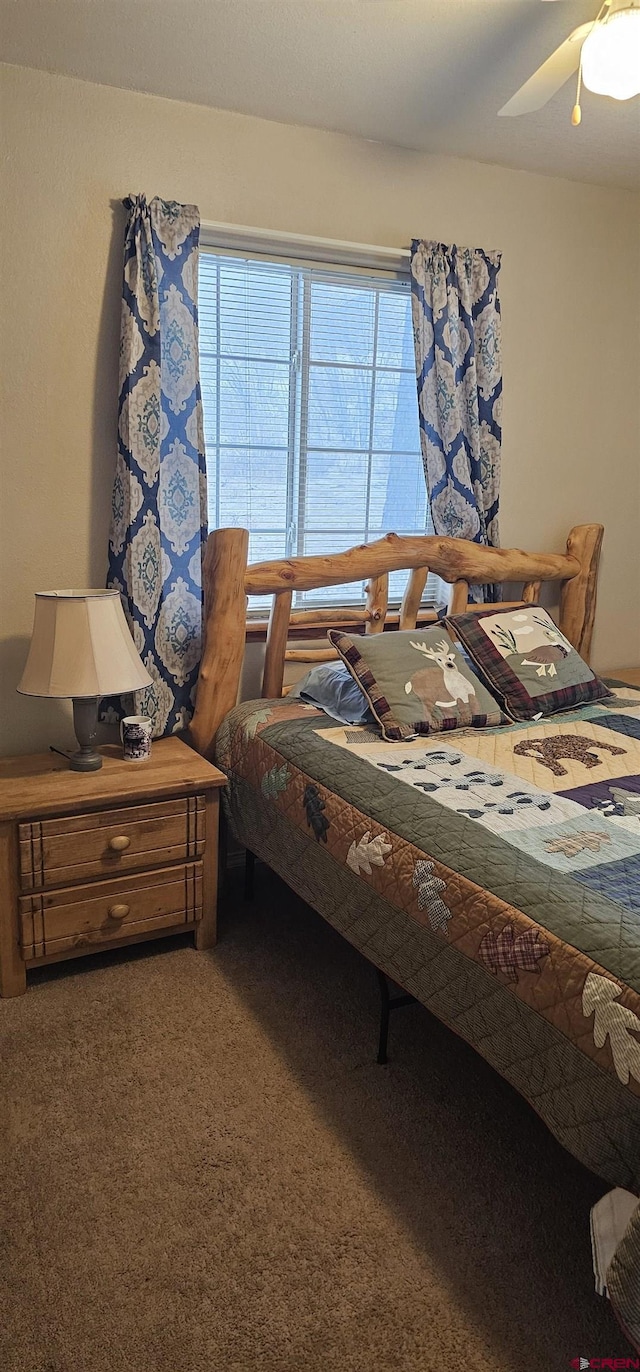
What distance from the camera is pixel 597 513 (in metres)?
3.75

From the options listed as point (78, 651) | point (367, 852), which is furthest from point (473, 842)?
point (78, 651)

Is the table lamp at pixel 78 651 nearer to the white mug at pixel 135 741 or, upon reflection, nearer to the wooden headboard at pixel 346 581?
the white mug at pixel 135 741

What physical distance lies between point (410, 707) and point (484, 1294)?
147 centimetres

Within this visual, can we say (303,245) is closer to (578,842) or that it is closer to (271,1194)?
(578,842)

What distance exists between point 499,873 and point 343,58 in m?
2.08

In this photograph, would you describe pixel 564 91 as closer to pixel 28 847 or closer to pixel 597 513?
pixel 597 513

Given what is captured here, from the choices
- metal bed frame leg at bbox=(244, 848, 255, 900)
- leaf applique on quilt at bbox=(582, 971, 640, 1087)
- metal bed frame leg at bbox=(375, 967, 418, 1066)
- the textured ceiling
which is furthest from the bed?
the textured ceiling

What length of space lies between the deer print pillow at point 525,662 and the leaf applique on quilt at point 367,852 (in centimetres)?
95

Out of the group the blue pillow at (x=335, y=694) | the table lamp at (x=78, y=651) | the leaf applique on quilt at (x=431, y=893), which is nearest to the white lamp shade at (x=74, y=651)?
the table lamp at (x=78, y=651)

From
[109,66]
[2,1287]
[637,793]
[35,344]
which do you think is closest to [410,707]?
[637,793]

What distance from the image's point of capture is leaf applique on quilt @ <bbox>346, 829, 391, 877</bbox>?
2001mm

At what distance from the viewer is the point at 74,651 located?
240cm

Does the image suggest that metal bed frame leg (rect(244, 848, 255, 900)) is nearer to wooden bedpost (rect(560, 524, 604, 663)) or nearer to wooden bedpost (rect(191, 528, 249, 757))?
wooden bedpost (rect(191, 528, 249, 757))

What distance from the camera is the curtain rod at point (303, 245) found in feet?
9.07
